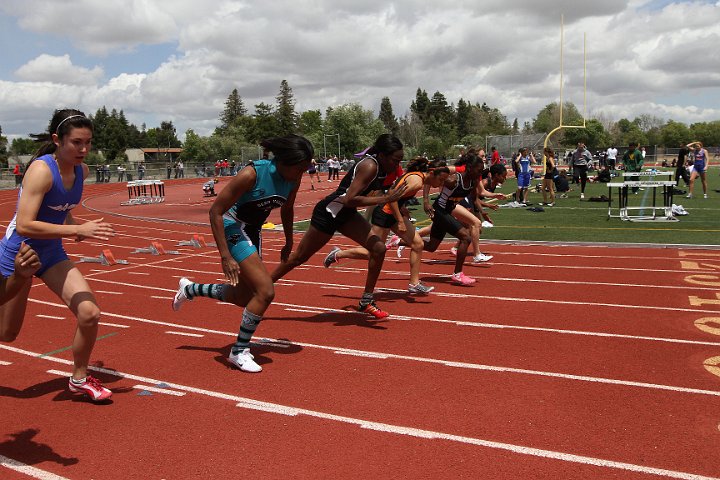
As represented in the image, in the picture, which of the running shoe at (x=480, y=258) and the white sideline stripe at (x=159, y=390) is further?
the running shoe at (x=480, y=258)

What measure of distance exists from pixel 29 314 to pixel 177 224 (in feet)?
36.2

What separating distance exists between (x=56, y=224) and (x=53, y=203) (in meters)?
0.15

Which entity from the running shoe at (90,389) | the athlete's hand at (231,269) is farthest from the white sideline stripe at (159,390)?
the athlete's hand at (231,269)

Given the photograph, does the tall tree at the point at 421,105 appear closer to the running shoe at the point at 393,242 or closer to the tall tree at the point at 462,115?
the tall tree at the point at 462,115

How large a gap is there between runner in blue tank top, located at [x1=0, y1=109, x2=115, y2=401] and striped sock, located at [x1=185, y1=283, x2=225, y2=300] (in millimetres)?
1424

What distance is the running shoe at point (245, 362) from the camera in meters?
5.03

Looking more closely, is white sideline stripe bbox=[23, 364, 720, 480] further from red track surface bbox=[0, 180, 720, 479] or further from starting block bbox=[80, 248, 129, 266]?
starting block bbox=[80, 248, 129, 266]

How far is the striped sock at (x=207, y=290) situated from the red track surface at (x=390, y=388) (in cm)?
52

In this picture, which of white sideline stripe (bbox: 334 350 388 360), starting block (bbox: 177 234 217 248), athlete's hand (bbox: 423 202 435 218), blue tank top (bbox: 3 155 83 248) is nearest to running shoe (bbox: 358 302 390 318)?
white sideline stripe (bbox: 334 350 388 360)

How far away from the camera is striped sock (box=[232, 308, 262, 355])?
5062mm

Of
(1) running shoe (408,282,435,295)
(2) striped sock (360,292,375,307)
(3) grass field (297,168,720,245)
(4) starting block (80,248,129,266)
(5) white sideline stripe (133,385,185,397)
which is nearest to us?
(5) white sideline stripe (133,385,185,397)

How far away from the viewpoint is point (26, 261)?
3.80 meters

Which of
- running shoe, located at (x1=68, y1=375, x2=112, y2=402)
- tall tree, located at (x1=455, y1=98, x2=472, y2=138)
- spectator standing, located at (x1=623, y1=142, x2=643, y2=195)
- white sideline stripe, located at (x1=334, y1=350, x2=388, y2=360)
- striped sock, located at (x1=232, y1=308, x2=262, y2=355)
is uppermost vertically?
tall tree, located at (x1=455, y1=98, x2=472, y2=138)

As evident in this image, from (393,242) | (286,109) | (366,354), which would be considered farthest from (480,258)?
(286,109)
